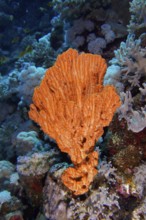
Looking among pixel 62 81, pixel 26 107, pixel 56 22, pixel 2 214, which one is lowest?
pixel 2 214

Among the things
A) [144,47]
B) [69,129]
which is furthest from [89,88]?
[144,47]

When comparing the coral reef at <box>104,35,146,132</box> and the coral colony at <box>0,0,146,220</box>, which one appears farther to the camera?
the coral reef at <box>104,35,146,132</box>

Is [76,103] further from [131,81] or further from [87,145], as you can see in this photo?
[131,81]

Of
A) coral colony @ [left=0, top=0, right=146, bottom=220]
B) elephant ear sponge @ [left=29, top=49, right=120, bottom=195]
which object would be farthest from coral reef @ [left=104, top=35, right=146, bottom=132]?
elephant ear sponge @ [left=29, top=49, right=120, bottom=195]

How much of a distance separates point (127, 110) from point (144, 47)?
159 cm

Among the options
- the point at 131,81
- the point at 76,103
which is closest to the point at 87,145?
the point at 76,103

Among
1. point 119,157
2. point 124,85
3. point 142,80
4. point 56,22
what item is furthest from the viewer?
point 56,22

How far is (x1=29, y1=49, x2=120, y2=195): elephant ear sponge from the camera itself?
2572 mm

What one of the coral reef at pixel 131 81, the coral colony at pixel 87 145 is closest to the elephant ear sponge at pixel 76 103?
the coral colony at pixel 87 145

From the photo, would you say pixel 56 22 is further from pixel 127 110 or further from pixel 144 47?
pixel 127 110

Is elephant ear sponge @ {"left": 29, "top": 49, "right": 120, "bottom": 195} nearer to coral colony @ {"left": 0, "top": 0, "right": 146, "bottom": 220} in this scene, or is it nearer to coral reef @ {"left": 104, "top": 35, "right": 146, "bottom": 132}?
coral colony @ {"left": 0, "top": 0, "right": 146, "bottom": 220}

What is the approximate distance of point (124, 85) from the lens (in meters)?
4.06

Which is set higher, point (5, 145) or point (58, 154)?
point (5, 145)

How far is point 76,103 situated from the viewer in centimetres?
265
